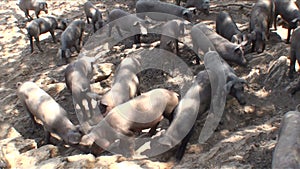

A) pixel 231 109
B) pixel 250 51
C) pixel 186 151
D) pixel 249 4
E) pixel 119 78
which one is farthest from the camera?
pixel 249 4

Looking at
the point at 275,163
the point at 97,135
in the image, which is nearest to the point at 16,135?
the point at 97,135

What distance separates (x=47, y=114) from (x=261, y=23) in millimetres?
6077

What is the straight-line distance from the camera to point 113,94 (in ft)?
25.8

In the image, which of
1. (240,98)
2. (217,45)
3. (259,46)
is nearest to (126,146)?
(240,98)

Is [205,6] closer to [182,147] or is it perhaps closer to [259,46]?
[259,46]

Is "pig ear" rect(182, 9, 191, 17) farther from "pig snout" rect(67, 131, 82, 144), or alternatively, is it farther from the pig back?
"pig snout" rect(67, 131, 82, 144)

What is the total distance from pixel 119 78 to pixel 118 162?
259 cm

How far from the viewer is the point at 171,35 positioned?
33.4 feet

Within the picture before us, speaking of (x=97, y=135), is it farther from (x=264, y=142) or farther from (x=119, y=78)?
(x=264, y=142)

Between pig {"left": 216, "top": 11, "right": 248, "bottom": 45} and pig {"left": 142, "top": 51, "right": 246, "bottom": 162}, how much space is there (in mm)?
1777

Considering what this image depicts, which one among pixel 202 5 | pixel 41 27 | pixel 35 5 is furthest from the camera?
pixel 35 5

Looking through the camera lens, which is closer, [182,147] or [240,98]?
[182,147]

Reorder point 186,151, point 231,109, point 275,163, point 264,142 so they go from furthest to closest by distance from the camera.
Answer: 1. point 231,109
2. point 186,151
3. point 264,142
4. point 275,163

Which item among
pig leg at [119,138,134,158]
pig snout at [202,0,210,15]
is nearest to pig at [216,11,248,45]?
pig snout at [202,0,210,15]
